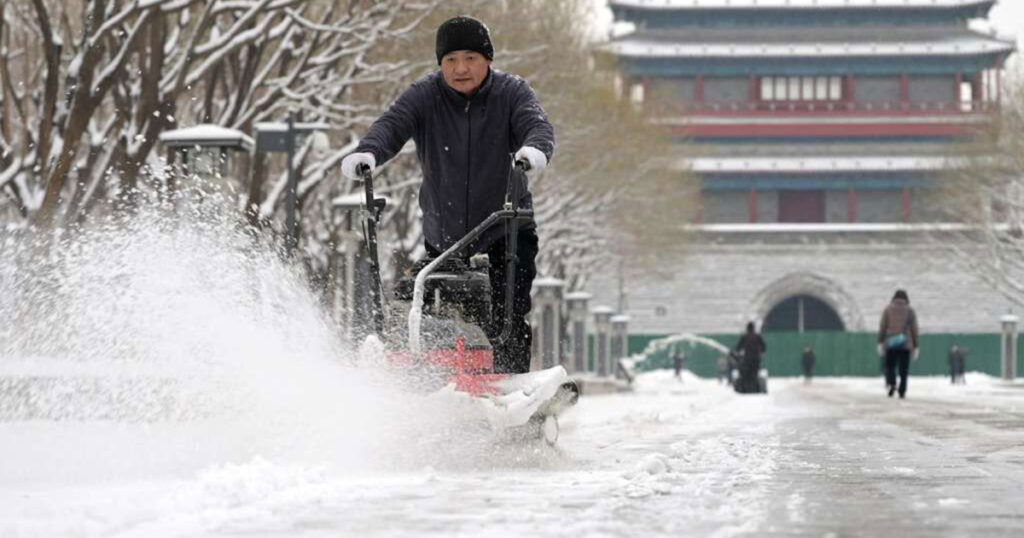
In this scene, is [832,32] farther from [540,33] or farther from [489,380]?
[489,380]

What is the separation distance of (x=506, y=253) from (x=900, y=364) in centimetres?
1674

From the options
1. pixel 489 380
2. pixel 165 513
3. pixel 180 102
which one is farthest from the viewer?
pixel 180 102

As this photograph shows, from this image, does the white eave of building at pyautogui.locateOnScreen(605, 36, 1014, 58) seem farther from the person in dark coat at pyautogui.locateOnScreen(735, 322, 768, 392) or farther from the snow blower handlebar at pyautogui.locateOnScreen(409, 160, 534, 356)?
Answer: the snow blower handlebar at pyautogui.locateOnScreen(409, 160, 534, 356)

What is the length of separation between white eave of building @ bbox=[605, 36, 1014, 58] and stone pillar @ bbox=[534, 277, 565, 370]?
38.1 m

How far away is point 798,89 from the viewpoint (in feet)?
253

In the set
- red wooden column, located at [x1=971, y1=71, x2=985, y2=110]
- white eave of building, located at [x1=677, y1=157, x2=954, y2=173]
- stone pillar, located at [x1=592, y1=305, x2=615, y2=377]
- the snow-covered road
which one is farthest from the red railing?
the snow-covered road

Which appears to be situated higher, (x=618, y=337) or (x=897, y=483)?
(x=897, y=483)

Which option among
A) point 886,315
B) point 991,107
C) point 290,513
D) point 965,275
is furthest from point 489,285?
point 965,275

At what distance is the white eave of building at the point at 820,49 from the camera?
7481cm

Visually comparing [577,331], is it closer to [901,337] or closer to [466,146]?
[901,337]

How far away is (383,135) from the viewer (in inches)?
318

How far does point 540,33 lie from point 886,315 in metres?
8.77

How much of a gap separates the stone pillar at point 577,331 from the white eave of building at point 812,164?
2409cm

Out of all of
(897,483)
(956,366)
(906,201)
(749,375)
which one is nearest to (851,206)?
(906,201)
